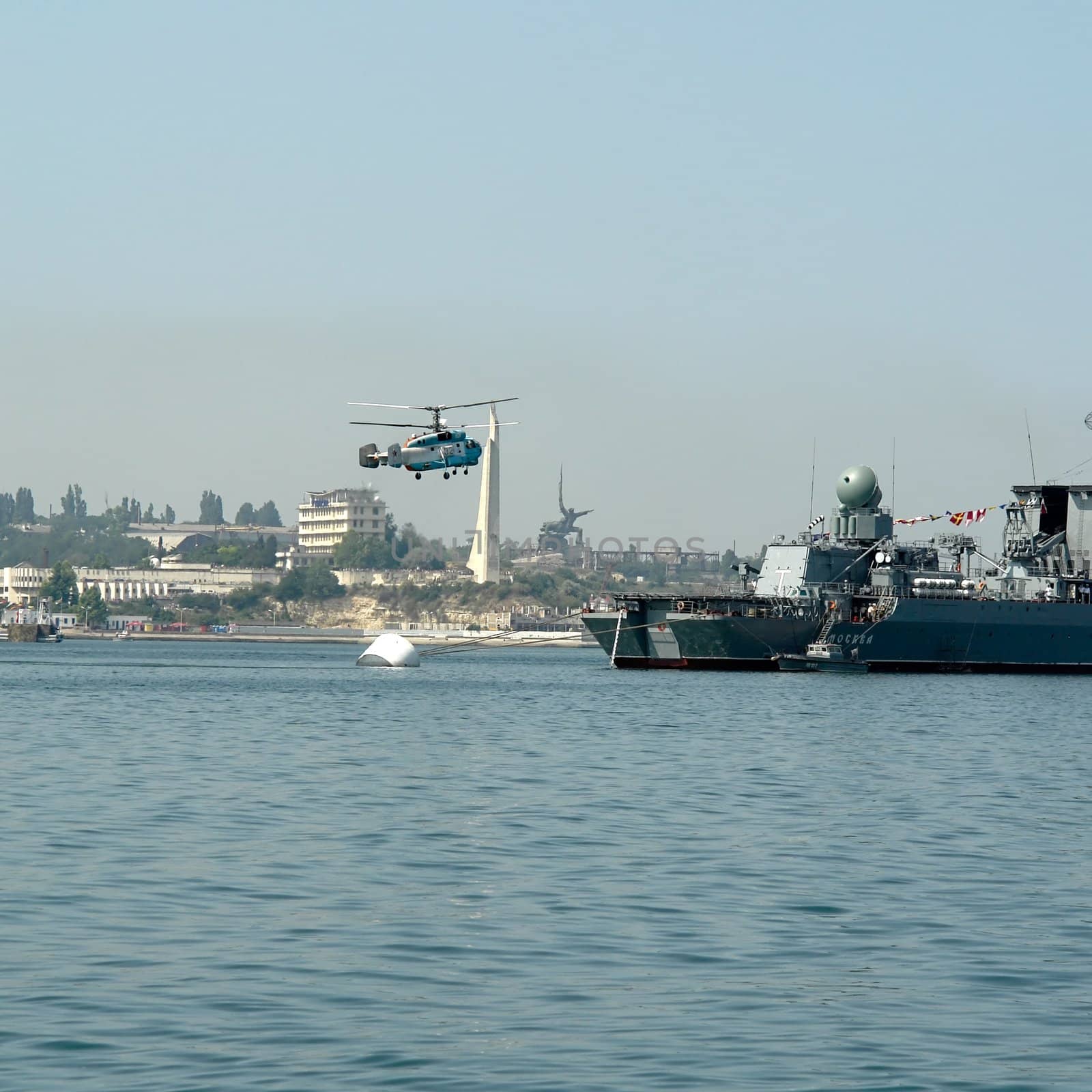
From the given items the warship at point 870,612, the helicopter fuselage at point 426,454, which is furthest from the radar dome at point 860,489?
the helicopter fuselage at point 426,454

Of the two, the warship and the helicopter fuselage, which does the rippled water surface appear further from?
the warship

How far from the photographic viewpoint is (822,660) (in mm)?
90000

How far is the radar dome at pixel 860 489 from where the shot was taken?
9975 centimetres

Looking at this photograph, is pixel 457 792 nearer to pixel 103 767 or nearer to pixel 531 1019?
pixel 103 767

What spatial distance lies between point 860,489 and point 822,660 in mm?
13551

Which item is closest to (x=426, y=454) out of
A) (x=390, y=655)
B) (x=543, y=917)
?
(x=390, y=655)

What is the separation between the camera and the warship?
91.9m

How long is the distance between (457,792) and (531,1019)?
1837cm

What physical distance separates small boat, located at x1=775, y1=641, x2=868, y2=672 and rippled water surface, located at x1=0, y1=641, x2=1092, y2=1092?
44.4 m

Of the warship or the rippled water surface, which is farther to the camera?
the warship

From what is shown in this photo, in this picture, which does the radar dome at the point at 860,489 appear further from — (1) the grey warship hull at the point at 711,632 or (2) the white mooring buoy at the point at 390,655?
(2) the white mooring buoy at the point at 390,655

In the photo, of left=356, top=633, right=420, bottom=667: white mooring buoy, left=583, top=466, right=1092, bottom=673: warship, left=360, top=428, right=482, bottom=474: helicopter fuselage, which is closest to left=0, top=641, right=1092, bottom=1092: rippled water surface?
left=360, top=428, right=482, bottom=474: helicopter fuselage

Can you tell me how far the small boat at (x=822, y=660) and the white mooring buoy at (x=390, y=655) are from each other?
2935 centimetres

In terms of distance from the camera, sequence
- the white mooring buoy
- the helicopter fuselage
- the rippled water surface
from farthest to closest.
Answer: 1. the white mooring buoy
2. the helicopter fuselage
3. the rippled water surface
